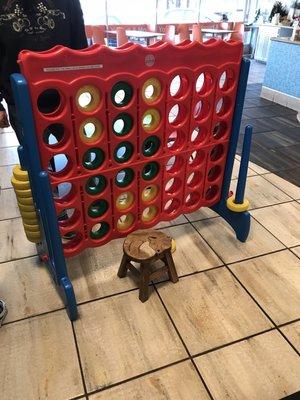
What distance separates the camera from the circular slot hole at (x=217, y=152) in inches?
63.4

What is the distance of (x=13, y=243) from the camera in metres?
1.70

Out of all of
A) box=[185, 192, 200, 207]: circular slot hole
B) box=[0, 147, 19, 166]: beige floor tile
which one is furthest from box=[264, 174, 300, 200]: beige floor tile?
box=[0, 147, 19, 166]: beige floor tile

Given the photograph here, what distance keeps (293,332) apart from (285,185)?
4.11 ft

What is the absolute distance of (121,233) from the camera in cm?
150

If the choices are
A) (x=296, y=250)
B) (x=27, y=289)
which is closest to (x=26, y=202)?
(x=27, y=289)

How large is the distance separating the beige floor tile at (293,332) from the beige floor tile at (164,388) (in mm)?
401

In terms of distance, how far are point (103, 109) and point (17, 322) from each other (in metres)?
0.88

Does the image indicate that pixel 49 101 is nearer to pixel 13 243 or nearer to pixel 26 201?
pixel 26 201

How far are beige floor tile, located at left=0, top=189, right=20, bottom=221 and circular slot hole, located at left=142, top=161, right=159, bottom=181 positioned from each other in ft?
3.02

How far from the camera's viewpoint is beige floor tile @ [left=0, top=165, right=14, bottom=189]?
88.8 inches

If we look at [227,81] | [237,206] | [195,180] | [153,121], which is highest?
[227,81]

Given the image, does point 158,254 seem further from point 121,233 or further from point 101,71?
point 101,71

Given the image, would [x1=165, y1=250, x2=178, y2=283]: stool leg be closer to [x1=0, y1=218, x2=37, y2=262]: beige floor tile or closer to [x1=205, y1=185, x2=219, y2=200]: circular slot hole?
[x1=205, y1=185, x2=219, y2=200]: circular slot hole

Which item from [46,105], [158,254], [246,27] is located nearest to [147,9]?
[246,27]
